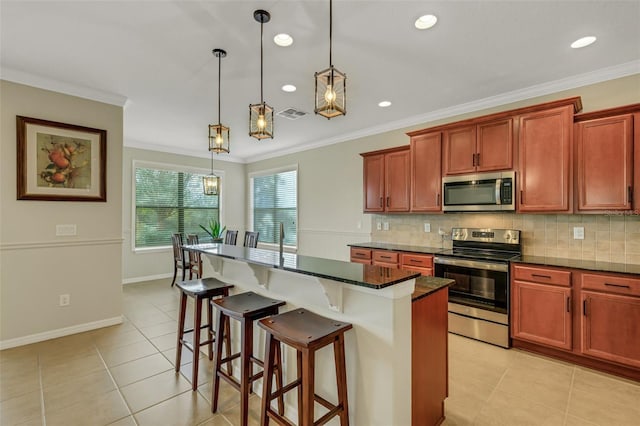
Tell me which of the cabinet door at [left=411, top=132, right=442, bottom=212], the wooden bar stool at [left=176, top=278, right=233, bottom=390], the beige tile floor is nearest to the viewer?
the beige tile floor

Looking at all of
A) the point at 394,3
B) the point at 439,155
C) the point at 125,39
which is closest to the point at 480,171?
the point at 439,155

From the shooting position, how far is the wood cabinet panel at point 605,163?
262 centimetres

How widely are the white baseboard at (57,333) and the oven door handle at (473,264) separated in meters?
4.00

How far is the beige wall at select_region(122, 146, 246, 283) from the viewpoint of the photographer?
580cm

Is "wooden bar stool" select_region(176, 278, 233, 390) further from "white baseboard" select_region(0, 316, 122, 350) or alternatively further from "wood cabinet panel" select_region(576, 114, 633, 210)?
"wood cabinet panel" select_region(576, 114, 633, 210)

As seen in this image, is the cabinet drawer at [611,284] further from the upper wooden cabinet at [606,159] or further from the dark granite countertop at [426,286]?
the dark granite countertop at [426,286]

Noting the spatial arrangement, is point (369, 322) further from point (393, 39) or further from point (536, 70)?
point (536, 70)

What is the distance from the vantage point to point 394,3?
203 centimetres

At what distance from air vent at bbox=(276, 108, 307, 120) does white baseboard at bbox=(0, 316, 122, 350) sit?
339 centimetres

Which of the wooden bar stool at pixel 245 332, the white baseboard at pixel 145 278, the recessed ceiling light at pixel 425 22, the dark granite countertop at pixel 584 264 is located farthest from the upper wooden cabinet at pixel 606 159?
the white baseboard at pixel 145 278

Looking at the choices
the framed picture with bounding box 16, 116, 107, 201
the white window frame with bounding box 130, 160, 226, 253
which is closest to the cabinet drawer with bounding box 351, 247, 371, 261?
the framed picture with bounding box 16, 116, 107, 201

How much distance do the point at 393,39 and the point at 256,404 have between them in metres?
3.01

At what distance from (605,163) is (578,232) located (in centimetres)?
74

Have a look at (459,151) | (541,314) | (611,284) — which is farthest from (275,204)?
(611,284)
